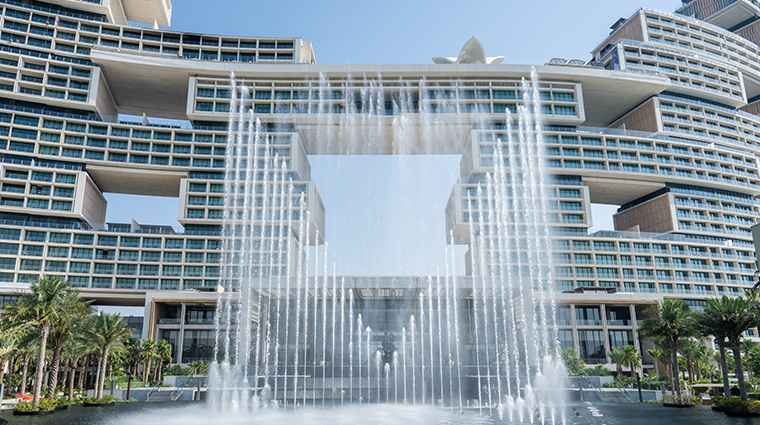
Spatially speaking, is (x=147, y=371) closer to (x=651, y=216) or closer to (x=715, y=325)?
(x=715, y=325)

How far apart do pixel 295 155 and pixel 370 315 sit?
2372 cm

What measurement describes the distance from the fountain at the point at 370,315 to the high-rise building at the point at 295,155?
706 mm

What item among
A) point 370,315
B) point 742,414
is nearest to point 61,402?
point 370,315

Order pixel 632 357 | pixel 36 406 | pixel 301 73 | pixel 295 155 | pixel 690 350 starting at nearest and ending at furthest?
pixel 36 406
pixel 690 350
pixel 632 357
pixel 295 155
pixel 301 73

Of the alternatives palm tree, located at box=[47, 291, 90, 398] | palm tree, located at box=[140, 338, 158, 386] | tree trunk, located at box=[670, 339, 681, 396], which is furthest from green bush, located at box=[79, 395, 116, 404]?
tree trunk, located at box=[670, 339, 681, 396]

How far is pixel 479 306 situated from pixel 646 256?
27859 mm

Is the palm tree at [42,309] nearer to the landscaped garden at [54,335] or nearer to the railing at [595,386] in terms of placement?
the landscaped garden at [54,335]

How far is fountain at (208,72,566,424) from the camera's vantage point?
121 feet

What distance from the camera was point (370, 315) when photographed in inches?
2184

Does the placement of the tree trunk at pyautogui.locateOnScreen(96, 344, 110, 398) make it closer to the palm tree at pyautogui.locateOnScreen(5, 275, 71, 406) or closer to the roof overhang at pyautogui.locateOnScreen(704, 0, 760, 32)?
the palm tree at pyautogui.locateOnScreen(5, 275, 71, 406)

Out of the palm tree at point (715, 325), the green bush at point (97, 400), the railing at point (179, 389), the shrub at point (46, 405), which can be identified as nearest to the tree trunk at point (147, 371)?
the railing at point (179, 389)

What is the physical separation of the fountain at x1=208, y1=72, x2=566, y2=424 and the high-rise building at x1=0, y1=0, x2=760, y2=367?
0.71 metres

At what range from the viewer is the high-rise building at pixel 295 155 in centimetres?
6431

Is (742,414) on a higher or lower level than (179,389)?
lower
